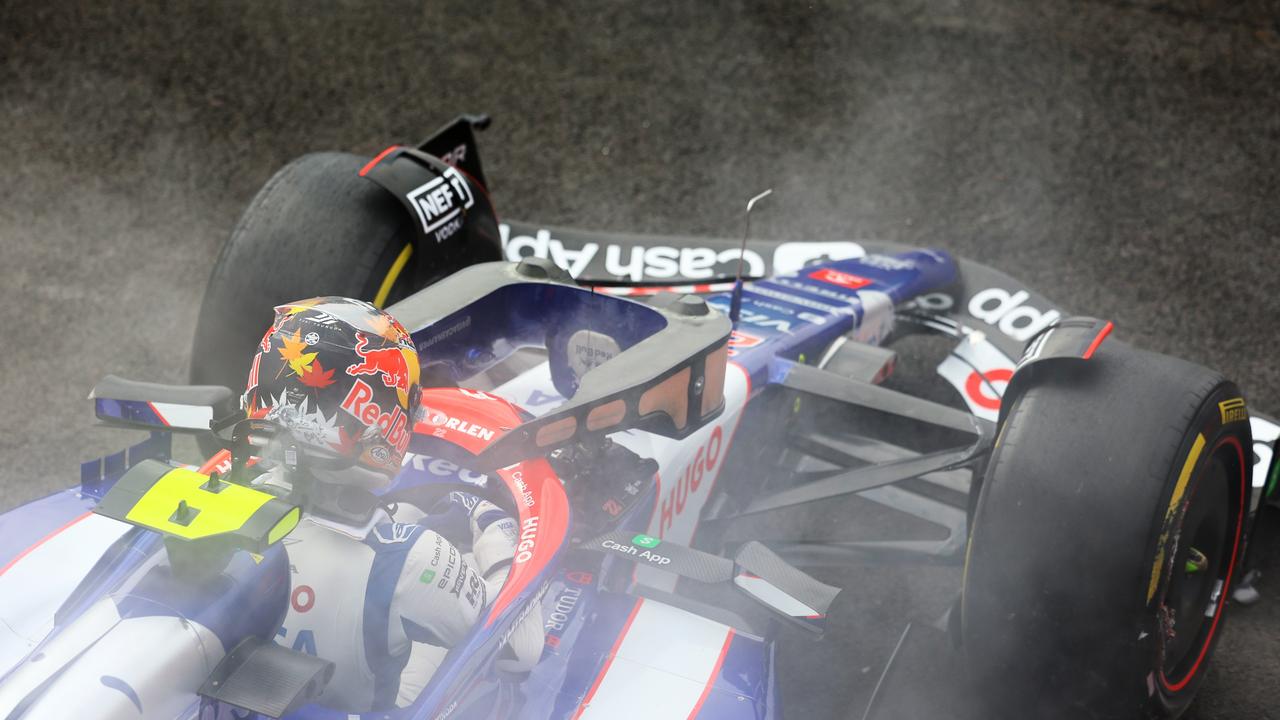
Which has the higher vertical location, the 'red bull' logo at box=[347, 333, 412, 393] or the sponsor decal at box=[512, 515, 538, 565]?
the 'red bull' logo at box=[347, 333, 412, 393]

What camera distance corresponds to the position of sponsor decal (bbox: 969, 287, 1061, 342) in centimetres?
364

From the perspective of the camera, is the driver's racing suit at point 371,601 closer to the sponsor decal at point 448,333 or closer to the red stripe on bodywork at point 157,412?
the red stripe on bodywork at point 157,412

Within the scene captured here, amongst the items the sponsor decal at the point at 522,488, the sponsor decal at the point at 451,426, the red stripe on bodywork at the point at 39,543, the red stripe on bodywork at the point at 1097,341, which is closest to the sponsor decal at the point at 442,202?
the sponsor decal at the point at 451,426

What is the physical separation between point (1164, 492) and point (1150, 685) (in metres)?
0.48

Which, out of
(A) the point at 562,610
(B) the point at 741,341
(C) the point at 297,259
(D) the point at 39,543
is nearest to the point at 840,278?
(B) the point at 741,341

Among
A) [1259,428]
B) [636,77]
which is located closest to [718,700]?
[1259,428]

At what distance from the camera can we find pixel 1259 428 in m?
3.36

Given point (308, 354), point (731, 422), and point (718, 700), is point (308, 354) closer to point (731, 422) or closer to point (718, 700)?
point (718, 700)

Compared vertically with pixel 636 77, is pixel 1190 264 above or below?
below

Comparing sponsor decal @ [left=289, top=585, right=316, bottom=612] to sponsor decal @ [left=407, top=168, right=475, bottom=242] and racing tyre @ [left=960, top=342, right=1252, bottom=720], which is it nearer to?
racing tyre @ [left=960, top=342, right=1252, bottom=720]

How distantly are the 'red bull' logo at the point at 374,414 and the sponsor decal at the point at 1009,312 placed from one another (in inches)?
88.3

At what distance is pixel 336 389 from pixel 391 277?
55.0 inches

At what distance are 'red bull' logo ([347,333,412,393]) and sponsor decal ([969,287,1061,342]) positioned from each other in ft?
7.35

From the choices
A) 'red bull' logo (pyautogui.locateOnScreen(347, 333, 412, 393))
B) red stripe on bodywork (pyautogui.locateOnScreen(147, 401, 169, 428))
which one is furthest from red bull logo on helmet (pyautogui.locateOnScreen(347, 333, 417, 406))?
red stripe on bodywork (pyautogui.locateOnScreen(147, 401, 169, 428))
